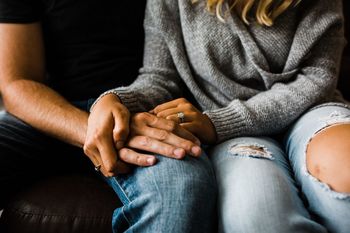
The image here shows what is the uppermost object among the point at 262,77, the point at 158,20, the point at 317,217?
the point at 158,20

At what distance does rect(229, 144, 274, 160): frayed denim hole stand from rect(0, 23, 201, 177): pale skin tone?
0.27 ft

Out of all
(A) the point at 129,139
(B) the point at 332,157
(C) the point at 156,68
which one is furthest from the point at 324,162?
A: (C) the point at 156,68

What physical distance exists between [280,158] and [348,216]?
189 mm

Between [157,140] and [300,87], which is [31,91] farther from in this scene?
[300,87]

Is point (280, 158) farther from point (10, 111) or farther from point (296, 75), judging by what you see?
point (10, 111)

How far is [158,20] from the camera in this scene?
97 centimetres

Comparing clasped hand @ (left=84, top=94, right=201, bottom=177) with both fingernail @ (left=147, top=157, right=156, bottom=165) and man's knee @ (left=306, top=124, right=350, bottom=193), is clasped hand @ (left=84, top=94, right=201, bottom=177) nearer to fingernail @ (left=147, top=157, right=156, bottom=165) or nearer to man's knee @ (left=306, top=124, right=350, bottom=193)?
fingernail @ (left=147, top=157, right=156, bottom=165)

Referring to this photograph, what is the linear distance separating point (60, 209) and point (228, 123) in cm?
38

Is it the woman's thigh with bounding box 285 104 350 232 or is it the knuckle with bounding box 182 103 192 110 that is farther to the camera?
the knuckle with bounding box 182 103 192 110

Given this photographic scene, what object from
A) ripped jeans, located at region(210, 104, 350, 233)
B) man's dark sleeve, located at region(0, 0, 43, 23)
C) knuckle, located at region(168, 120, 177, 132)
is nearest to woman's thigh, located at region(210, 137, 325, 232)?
ripped jeans, located at region(210, 104, 350, 233)

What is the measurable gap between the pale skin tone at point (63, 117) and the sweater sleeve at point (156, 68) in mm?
148

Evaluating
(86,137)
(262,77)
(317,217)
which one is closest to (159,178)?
(86,137)

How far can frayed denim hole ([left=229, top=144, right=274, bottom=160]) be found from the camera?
0.78 meters

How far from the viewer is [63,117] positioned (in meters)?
0.89
